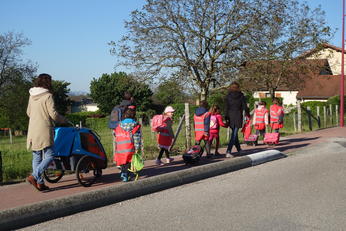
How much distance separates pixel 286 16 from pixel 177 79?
3909mm

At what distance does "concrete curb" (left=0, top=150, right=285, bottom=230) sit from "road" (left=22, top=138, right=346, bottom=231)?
11 cm

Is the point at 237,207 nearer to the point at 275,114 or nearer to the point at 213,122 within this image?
the point at 213,122

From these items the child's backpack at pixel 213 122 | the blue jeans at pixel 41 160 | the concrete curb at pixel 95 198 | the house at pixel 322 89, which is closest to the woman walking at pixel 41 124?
the blue jeans at pixel 41 160

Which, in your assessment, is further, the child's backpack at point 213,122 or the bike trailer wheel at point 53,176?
the child's backpack at point 213,122

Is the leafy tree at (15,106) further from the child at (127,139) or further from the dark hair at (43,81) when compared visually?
the dark hair at (43,81)

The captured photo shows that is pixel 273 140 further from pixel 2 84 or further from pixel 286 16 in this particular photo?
pixel 2 84

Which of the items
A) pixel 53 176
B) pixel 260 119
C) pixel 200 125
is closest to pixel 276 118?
pixel 260 119

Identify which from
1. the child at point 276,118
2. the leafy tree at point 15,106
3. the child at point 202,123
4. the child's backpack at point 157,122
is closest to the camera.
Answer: the child's backpack at point 157,122

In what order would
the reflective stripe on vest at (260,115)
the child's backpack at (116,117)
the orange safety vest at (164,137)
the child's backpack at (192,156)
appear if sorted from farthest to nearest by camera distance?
the reflective stripe on vest at (260,115)
the orange safety vest at (164,137)
the child's backpack at (192,156)
the child's backpack at (116,117)

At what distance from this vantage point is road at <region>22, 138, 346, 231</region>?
5105 millimetres

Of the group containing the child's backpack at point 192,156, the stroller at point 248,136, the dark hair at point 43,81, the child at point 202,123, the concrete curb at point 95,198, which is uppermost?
the dark hair at point 43,81

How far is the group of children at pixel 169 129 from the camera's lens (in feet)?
23.2

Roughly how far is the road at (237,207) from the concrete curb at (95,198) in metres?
0.11

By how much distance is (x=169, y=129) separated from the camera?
31.4 ft
